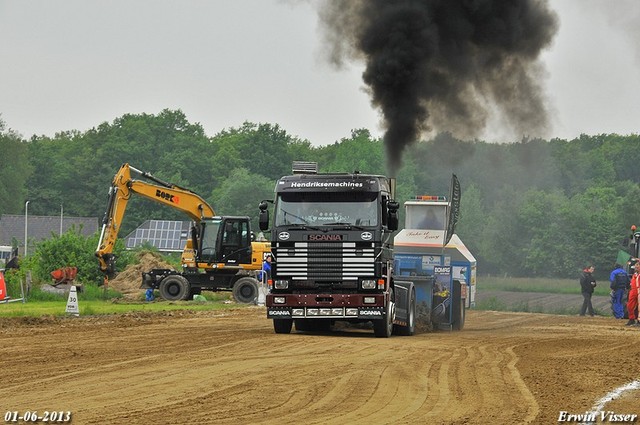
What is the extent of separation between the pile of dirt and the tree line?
44.6ft

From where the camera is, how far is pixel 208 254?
150ft

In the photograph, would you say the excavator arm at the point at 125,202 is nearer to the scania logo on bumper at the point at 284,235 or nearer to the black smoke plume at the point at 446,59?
the black smoke plume at the point at 446,59

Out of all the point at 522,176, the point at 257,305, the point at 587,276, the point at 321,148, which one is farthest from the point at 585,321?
the point at 321,148

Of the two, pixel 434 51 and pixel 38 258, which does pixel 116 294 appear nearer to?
pixel 38 258

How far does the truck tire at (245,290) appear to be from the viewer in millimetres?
45141

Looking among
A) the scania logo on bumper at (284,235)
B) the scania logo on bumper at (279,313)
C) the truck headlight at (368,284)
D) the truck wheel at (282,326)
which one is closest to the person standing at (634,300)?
the truck headlight at (368,284)

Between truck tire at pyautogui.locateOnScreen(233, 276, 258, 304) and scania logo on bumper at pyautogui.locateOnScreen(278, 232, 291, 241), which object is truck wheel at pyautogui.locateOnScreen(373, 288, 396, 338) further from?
truck tire at pyautogui.locateOnScreen(233, 276, 258, 304)

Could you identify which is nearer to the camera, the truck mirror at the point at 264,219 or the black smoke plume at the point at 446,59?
the truck mirror at the point at 264,219

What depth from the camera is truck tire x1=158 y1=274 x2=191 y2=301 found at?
4550 cm

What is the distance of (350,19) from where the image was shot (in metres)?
34.2

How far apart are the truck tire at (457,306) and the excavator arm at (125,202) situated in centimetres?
1664

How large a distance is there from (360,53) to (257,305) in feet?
44.0

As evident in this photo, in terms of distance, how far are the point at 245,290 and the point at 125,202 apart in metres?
5.97

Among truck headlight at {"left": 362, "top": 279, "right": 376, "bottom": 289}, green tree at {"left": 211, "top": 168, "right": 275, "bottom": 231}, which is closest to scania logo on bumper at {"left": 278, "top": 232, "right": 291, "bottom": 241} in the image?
truck headlight at {"left": 362, "top": 279, "right": 376, "bottom": 289}
